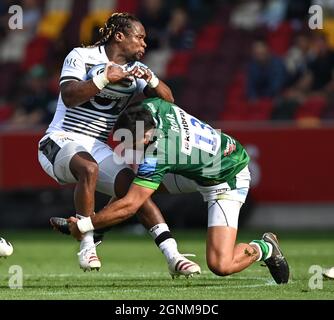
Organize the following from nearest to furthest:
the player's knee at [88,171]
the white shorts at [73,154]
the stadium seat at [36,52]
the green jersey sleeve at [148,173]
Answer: the green jersey sleeve at [148,173]
the player's knee at [88,171]
the white shorts at [73,154]
the stadium seat at [36,52]

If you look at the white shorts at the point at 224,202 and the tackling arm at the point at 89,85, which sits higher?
the tackling arm at the point at 89,85

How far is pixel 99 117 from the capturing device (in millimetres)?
9773

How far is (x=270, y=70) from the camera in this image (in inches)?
733

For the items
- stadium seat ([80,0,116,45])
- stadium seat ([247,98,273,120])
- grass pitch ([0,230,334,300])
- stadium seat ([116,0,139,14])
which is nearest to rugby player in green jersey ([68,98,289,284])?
grass pitch ([0,230,334,300])

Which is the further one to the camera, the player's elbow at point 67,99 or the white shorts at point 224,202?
the player's elbow at point 67,99

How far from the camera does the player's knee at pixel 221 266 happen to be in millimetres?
8938

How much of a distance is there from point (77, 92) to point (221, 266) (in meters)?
1.86

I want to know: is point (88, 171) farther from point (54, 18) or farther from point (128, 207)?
point (54, 18)

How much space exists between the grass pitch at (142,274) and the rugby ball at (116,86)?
162cm

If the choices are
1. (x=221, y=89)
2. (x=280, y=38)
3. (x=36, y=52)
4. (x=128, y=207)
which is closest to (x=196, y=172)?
(x=128, y=207)

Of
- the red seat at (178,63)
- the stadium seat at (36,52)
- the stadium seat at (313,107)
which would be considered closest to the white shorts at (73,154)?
the stadium seat at (313,107)

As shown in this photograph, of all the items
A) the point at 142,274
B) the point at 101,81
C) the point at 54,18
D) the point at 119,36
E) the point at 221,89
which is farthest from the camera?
the point at 54,18

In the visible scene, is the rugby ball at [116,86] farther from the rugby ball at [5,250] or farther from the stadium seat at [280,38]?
the stadium seat at [280,38]

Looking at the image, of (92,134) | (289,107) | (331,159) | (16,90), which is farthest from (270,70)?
(92,134)
